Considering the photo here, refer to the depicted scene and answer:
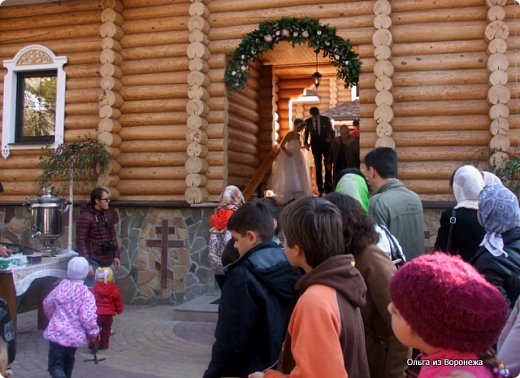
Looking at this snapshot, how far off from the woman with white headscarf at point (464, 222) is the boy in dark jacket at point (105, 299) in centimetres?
439

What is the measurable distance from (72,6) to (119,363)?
7.68 m

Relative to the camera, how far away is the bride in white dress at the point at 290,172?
11602 mm

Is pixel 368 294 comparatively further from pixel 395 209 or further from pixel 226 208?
pixel 226 208

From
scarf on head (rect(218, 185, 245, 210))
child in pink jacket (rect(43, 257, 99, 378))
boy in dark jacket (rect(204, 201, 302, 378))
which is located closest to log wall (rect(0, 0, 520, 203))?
scarf on head (rect(218, 185, 245, 210))

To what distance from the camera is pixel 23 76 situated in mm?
11406

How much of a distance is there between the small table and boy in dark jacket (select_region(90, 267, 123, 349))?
0.68 metres

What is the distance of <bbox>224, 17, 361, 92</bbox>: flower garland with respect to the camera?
9281mm

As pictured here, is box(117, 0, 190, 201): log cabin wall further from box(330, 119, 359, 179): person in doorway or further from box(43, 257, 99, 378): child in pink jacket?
box(43, 257, 99, 378): child in pink jacket

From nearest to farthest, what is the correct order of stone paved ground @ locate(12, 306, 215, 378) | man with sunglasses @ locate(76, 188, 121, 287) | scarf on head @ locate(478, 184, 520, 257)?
scarf on head @ locate(478, 184, 520, 257) < stone paved ground @ locate(12, 306, 215, 378) < man with sunglasses @ locate(76, 188, 121, 287)

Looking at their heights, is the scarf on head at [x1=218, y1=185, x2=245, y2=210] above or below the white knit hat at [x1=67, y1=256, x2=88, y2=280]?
above

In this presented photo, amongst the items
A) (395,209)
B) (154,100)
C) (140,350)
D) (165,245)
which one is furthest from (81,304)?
(154,100)

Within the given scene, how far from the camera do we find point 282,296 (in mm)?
3016

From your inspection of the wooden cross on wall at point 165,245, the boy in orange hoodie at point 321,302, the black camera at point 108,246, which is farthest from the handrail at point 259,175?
the boy in orange hoodie at point 321,302

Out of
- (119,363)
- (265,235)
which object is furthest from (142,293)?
(265,235)
